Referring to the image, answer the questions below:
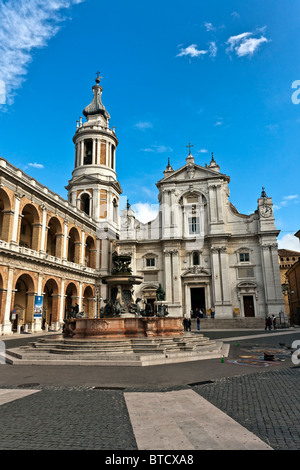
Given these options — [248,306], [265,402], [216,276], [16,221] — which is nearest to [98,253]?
[216,276]

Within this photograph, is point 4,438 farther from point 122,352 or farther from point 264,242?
point 264,242

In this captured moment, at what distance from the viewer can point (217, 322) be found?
36562 mm

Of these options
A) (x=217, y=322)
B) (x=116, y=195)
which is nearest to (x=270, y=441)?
(x=217, y=322)

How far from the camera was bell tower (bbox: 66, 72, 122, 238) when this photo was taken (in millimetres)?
47531

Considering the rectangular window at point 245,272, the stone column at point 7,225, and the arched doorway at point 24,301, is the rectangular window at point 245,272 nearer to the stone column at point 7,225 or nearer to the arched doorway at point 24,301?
the arched doorway at point 24,301

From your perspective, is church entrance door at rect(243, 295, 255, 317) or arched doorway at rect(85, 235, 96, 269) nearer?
church entrance door at rect(243, 295, 255, 317)

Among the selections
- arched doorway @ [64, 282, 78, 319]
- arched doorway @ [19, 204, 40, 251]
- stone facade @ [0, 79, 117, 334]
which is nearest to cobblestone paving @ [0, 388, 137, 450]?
stone facade @ [0, 79, 117, 334]

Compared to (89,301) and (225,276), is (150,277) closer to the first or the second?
(89,301)

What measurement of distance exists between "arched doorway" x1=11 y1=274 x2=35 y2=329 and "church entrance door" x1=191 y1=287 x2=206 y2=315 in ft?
67.9

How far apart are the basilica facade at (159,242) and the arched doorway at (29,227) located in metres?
0.11

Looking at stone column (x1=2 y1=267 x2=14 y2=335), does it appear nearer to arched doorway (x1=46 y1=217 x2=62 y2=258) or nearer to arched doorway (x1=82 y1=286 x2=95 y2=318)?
arched doorway (x1=46 y1=217 x2=62 y2=258)

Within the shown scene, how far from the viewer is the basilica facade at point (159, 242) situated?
3562cm

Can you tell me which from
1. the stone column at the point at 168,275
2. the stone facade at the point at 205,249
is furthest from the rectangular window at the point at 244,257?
the stone column at the point at 168,275
